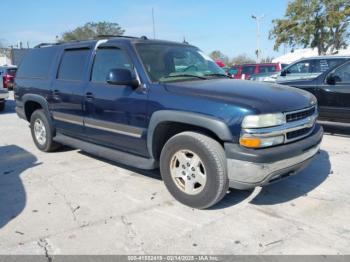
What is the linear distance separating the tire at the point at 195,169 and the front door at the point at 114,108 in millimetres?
480

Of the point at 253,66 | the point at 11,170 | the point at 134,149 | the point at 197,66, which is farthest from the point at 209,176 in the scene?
the point at 253,66

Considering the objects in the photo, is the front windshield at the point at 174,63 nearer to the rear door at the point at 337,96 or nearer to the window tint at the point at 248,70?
the rear door at the point at 337,96

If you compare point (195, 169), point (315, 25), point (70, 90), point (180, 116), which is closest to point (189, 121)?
point (180, 116)

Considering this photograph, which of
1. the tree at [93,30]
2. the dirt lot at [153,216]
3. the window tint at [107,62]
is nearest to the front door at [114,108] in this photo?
the window tint at [107,62]

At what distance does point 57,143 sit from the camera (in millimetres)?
6207

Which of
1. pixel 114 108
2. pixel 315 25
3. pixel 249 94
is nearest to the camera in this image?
pixel 249 94

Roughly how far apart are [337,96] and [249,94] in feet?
14.1

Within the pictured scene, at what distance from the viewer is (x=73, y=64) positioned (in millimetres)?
5391

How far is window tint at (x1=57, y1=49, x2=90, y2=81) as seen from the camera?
5.16m

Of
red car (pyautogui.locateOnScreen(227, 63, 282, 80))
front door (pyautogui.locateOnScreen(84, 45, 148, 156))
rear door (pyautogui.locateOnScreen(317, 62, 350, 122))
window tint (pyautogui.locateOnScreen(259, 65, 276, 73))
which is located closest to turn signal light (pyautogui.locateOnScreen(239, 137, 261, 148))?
front door (pyautogui.locateOnScreen(84, 45, 148, 156))

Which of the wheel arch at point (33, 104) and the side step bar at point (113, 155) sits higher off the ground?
the wheel arch at point (33, 104)

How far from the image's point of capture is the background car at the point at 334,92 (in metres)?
7.00

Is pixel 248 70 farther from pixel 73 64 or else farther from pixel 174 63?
pixel 174 63

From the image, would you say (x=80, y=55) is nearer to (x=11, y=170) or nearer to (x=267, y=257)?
(x=11, y=170)
